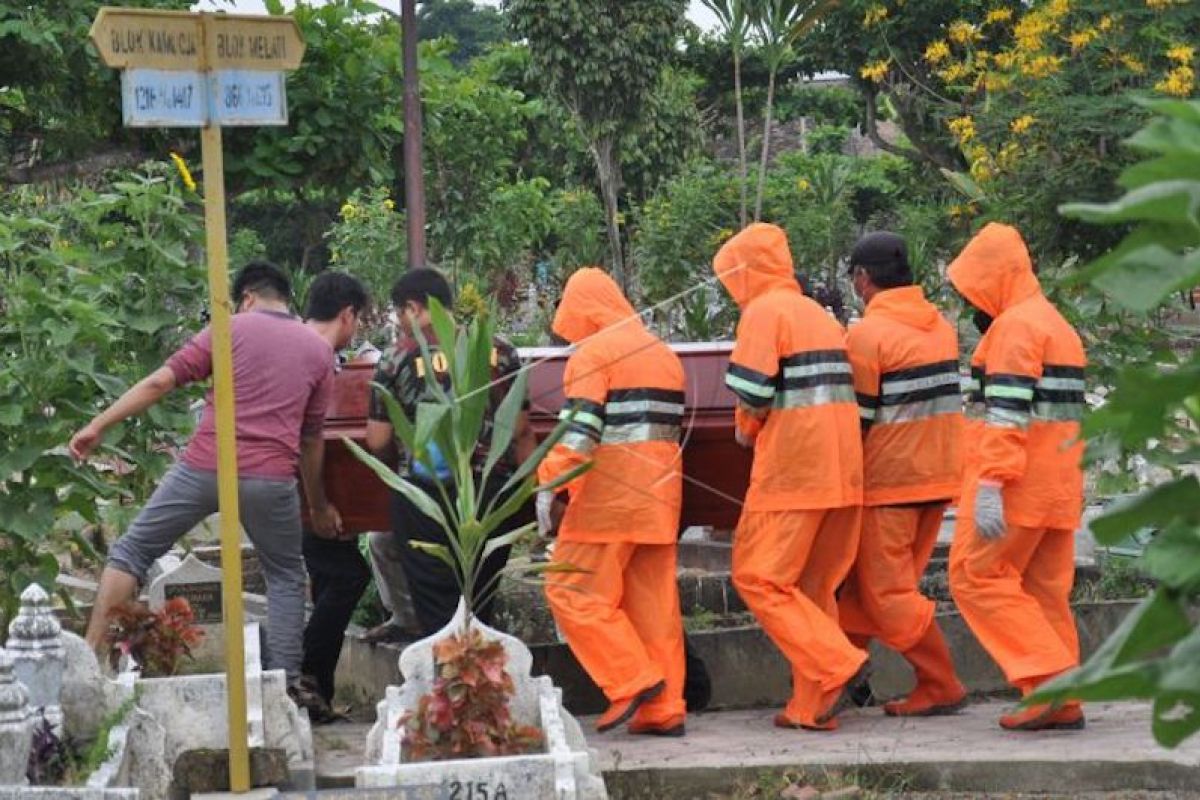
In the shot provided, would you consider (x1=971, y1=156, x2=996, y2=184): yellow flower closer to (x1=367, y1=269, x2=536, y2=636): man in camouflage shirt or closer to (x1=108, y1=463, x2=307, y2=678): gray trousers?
(x1=367, y1=269, x2=536, y2=636): man in camouflage shirt

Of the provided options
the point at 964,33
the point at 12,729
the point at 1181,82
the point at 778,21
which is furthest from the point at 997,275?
the point at 778,21

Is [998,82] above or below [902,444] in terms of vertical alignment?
above

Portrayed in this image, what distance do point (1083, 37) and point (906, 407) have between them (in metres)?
7.95

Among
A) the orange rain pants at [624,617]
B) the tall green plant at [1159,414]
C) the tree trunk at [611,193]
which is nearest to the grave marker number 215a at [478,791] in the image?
the orange rain pants at [624,617]

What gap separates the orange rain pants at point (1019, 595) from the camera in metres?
7.66

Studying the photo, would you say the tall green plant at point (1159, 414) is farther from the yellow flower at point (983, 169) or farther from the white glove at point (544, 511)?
the yellow flower at point (983, 169)

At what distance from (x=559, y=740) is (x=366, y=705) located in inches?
118

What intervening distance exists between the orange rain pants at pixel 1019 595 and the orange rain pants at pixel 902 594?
0.80 feet

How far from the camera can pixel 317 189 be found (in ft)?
38.6

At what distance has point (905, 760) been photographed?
277 inches

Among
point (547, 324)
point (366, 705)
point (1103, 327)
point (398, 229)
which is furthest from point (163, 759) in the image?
point (398, 229)

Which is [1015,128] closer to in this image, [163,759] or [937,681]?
[937,681]

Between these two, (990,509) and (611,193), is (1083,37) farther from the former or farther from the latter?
(611,193)

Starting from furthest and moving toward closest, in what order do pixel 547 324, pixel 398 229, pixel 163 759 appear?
1. pixel 398 229
2. pixel 547 324
3. pixel 163 759
